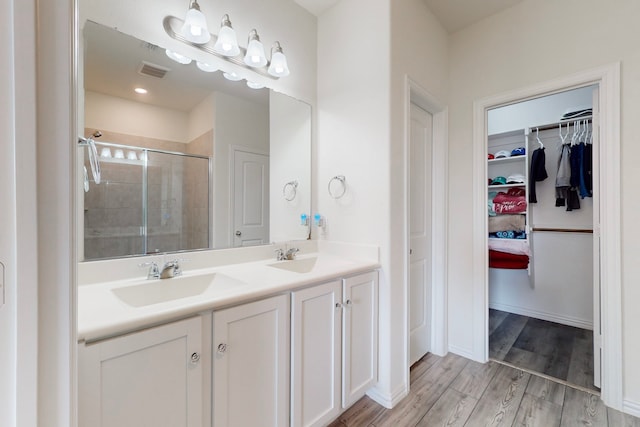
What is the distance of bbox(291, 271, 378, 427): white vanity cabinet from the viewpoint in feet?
4.29

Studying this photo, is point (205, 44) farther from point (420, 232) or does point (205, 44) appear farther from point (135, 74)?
point (420, 232)

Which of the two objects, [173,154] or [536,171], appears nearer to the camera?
[173,154]

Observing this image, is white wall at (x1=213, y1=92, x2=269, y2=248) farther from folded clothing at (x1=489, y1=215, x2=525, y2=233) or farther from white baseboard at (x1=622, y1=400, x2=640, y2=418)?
folded clothing at (x1=489, y1=215, x2=525, y2=233)

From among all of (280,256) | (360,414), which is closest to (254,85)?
(280,256)

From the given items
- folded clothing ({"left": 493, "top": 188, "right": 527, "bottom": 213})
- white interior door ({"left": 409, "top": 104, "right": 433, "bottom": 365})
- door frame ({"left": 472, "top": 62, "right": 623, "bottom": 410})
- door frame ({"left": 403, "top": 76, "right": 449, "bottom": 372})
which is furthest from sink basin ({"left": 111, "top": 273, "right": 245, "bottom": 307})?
folded clothing ({"left": 493, "top": 188, "right": 527, "bottom": 213})

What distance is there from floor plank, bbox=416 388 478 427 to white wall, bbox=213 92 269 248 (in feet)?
5.22

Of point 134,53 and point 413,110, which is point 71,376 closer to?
point 134,53

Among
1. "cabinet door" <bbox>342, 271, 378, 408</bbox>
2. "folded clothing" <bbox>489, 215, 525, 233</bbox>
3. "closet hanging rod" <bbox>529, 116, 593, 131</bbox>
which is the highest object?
"closet hanging rod" <bbox>529, 116, 593, 131</bbox>

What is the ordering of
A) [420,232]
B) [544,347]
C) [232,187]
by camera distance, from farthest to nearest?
[544,347]
[420,232]
[232,187]

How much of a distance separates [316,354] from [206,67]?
172cm

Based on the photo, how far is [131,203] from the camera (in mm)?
1368

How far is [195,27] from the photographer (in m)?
1.46

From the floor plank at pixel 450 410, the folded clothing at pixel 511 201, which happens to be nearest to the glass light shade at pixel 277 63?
the floor plank at pixel 450 410

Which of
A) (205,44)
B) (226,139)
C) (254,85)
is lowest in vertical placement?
(226,139)
